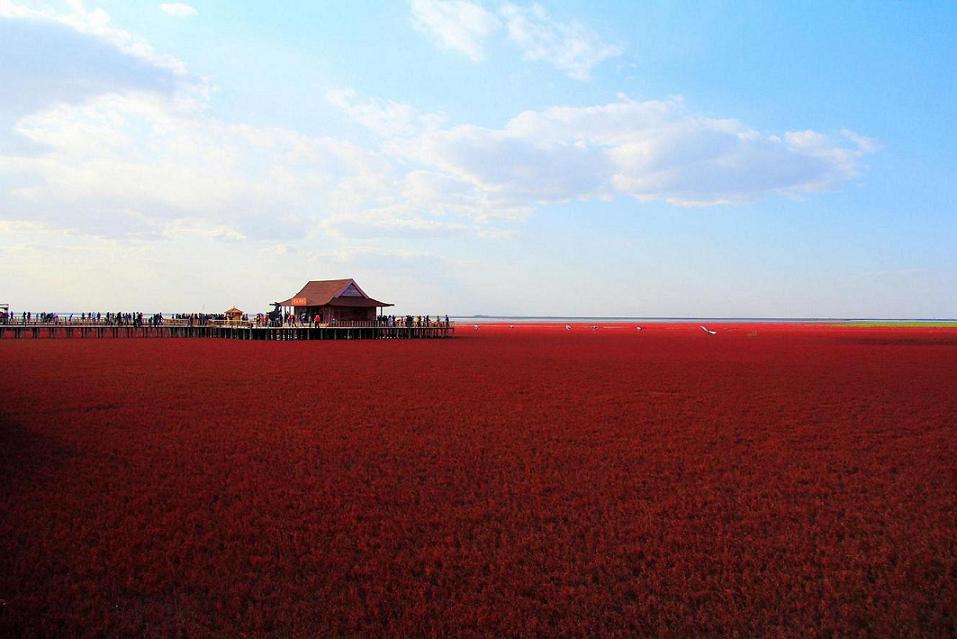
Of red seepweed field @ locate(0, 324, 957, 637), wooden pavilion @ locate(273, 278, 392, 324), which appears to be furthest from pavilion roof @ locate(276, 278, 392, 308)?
red seepweed field @ locate(0, 324, 957, 637)

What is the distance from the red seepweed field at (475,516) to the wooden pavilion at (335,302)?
32899 millimetres

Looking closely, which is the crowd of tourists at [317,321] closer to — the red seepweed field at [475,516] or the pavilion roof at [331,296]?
the pavilion roof at [331,296]

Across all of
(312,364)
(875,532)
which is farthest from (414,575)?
(312,364)

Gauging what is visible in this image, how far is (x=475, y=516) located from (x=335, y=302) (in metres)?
42.1

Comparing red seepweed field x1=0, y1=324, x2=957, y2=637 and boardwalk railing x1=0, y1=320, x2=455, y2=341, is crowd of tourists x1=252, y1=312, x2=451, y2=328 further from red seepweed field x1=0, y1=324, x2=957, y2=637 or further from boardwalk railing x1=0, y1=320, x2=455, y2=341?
red seepweed field x1=0, y1=324, x2=957, y2=637

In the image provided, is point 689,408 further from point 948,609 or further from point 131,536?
point 131,536

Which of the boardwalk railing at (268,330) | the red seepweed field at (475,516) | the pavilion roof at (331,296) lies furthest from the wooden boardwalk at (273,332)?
the red seepweed field at (475,516)

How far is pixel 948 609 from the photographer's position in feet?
17.2

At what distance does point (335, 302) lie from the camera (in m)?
47.9

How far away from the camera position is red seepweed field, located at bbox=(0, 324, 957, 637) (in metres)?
5.24

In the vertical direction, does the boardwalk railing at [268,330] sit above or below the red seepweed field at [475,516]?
above

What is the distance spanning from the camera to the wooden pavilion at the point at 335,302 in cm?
4806

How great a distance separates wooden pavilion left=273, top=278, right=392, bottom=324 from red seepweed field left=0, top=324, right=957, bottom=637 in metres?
32.9

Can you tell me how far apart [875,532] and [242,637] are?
648cm
